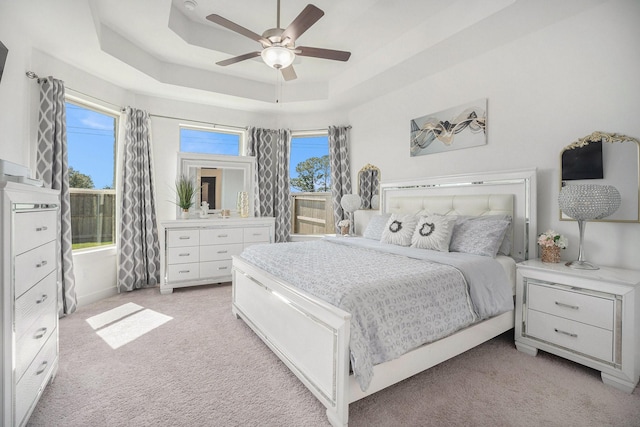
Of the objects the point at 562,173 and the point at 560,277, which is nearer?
the point at 560,277

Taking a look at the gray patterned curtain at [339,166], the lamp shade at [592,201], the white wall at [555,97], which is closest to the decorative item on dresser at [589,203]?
the lamp shade at [592,201]

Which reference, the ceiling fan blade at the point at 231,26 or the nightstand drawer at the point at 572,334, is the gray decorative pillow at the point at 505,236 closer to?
the nightstand drawer at the point at 572,334

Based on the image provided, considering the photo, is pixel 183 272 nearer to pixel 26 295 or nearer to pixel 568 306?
pixel 26 295

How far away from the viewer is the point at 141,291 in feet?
13.0

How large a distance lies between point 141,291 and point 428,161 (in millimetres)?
4085

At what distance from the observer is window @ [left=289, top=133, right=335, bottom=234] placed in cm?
519

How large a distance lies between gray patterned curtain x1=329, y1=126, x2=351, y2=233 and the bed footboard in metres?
2.49

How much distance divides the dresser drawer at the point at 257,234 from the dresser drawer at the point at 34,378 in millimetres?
2574

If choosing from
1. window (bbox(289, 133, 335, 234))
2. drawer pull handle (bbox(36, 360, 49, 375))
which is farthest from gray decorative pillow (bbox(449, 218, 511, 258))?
drawer pull handle (bbox(36, 360, 49, 375))

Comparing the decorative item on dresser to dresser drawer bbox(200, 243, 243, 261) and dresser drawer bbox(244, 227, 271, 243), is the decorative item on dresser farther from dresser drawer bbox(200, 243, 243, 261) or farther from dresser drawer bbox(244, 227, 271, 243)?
dresser drawer bbox(200, 243, 243, 261)

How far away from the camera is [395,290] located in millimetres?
1694

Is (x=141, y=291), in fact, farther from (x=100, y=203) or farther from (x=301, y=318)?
(x=301, y=318)

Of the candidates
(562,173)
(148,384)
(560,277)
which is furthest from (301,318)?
(562,173)

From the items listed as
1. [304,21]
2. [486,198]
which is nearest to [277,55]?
[304,21]
